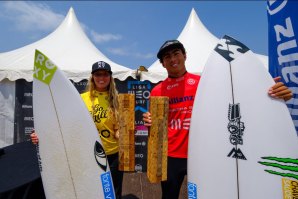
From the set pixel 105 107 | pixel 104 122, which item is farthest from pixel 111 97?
pixel 104 122

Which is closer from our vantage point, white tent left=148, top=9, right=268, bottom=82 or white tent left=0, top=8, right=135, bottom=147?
white tent left=0, top=8, right=135, bottom=147

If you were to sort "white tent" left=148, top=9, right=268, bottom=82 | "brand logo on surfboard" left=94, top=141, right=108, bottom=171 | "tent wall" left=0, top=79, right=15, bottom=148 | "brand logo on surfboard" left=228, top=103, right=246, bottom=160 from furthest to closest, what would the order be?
"white tent" left=148, top=9, right=268, bottom=82
"tent wall" left=0, top=79, right=15, bottom=148
"brand logo on surfboard" left=94, top=141, right=108, bottom=171
"brand logo on surfboard" left=228, top=103, right=246, bottom=160

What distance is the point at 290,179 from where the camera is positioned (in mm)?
1559

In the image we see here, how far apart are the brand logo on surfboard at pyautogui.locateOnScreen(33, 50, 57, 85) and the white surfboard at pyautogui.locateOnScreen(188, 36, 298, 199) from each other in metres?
1.23

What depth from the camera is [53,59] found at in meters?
5.18

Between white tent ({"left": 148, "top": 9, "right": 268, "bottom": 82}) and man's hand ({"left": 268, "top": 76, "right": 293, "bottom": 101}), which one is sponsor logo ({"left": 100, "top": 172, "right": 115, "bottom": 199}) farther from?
white tent ({"left": 148, "top": 9, "right": 268, "bottom": 82})

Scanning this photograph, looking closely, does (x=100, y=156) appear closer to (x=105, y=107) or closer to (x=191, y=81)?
(x=105, y=107)

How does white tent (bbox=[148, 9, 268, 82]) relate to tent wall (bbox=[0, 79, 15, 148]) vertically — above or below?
above

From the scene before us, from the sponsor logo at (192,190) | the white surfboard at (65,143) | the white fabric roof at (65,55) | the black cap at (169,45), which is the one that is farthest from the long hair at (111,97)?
the white fabric roof at (65,55)

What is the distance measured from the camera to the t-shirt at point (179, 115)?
171cm

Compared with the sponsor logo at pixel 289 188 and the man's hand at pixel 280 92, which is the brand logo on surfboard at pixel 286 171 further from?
the man's hand at pixel 280 92

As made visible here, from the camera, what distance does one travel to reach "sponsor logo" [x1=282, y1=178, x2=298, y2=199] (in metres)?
1.54

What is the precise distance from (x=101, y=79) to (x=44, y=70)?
486 millimetres

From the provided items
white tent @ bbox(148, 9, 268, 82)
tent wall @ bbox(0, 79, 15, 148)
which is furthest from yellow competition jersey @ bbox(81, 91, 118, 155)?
tent wall @ bbox(0, 79, 15, 148)
